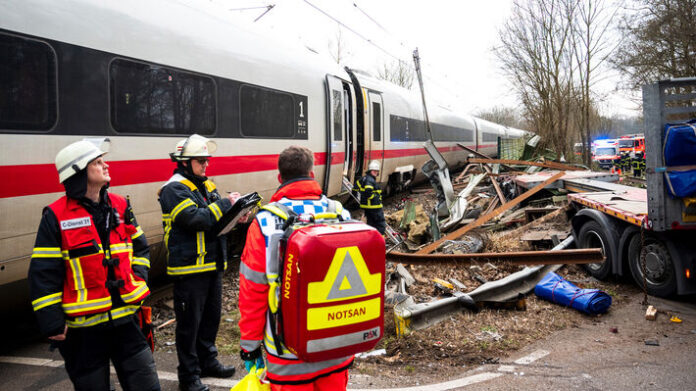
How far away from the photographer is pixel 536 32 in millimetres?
22281

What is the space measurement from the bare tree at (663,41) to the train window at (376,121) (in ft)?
35.8

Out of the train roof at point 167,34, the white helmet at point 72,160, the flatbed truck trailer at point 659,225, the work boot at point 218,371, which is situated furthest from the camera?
the flatbed truck trailer at point 659,225

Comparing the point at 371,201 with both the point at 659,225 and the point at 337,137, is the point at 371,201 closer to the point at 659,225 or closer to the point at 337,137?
the point at 337,137

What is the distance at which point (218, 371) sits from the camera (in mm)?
3846

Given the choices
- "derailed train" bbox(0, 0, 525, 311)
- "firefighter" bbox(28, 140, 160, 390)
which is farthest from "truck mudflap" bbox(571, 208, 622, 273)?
"firefighter" bbox(28, 140, 160, 390)

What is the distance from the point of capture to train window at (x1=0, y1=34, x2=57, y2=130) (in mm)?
3855

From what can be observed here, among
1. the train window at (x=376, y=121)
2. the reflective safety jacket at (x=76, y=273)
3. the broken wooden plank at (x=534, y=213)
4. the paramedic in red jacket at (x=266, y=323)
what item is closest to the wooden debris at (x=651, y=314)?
the paramedic in red jacket at (x=266, y=323)

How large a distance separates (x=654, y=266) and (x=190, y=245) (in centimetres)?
511

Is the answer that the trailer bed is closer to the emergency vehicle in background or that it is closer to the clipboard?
the clipboard

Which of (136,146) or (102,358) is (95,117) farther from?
(102,358)

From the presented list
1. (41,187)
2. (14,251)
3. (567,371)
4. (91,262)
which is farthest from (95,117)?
(567,371)

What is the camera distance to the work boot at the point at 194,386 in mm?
3525

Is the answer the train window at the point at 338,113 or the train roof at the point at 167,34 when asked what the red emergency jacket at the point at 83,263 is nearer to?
the train roof at the point at 167,34

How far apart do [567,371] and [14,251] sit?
4708 millimetres
